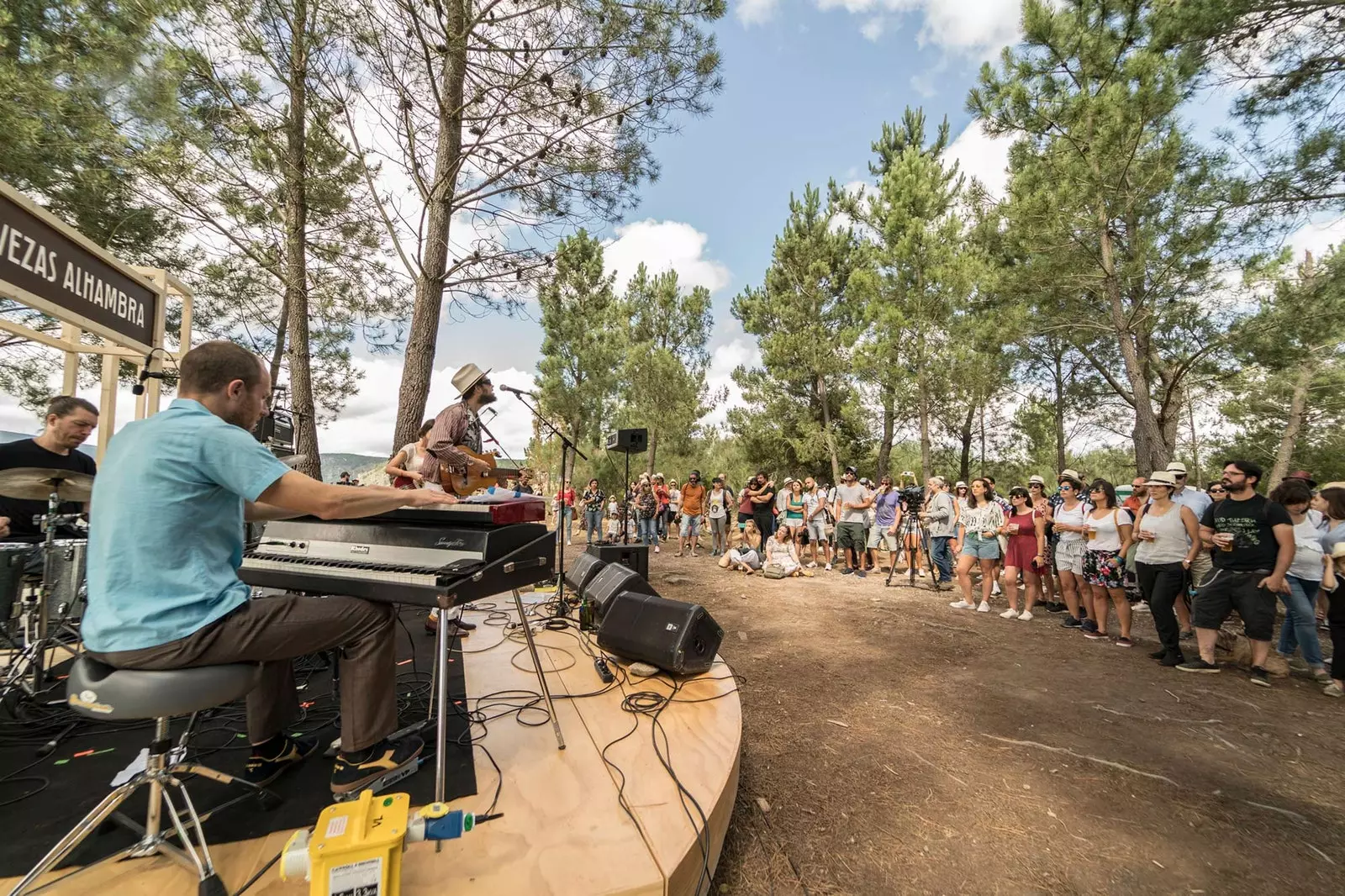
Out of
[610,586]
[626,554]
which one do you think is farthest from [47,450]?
[626,554]

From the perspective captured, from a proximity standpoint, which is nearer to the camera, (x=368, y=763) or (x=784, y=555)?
(x=368, y=763)

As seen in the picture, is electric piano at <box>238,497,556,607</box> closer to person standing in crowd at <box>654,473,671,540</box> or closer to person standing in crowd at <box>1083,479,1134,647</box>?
person standing in crowd at <box>1083,479,1134,647</box>

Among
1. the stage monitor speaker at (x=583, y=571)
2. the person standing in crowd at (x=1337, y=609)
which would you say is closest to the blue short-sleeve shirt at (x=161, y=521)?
the stage monitor speaker at (x=583, y=571)

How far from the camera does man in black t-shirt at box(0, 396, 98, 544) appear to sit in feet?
9.89

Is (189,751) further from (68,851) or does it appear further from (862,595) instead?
(862,595)

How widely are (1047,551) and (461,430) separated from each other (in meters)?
6.68

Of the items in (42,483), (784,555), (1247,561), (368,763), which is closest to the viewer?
(368,763)

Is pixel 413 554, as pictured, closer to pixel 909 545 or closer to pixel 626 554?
pixel 626 554

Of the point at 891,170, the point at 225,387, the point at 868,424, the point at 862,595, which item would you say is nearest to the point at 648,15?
the point at 225,387

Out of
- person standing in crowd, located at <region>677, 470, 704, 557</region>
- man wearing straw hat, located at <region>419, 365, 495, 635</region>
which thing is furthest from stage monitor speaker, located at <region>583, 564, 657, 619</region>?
person standing in crowd, located at <region>677, 470, 704, 557</region>

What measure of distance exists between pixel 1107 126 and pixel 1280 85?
13.3 ft

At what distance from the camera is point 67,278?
291 cm

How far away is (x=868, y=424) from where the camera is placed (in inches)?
731

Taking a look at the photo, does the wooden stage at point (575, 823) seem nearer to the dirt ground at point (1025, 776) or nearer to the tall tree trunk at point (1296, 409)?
the dirt ground at point (1025, 776)
